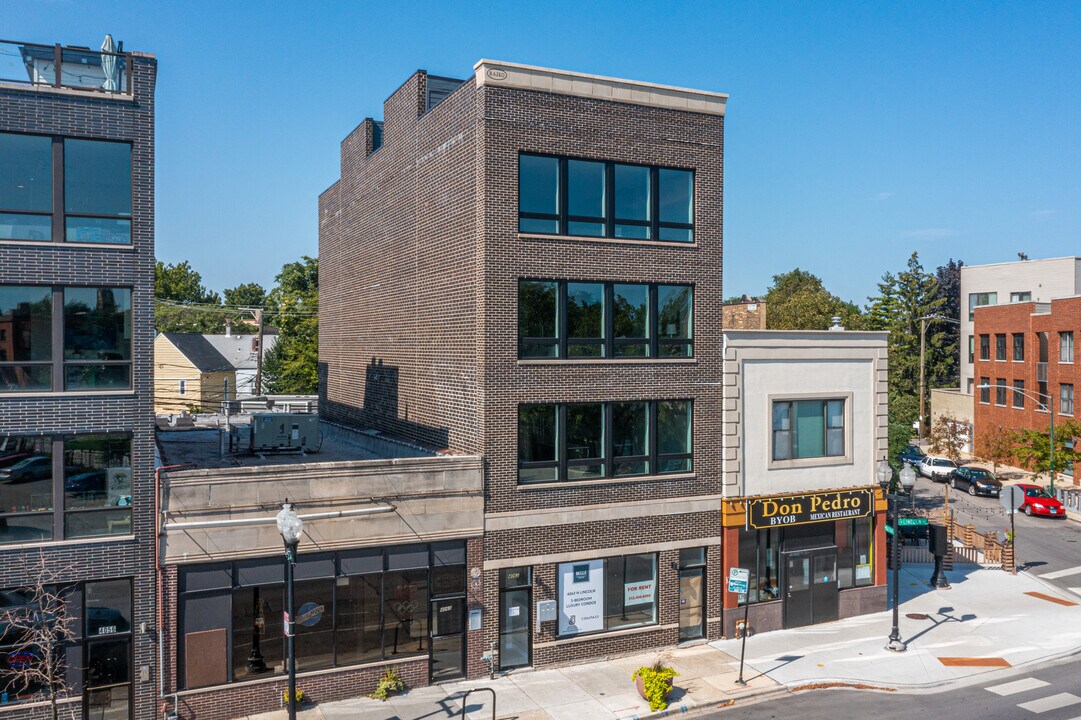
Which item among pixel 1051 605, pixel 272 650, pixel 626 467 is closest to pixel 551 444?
pixel 626 467

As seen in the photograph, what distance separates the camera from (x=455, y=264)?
74.4 ft

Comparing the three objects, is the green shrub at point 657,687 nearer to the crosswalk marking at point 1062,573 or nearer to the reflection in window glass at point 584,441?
the reflection in window glass at point 584,441

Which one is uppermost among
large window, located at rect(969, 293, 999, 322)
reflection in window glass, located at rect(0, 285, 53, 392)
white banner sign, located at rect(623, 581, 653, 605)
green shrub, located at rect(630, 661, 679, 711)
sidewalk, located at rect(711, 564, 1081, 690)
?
large window, located at rect(969, 293, 999, 322)

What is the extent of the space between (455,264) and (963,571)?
23.5 meters

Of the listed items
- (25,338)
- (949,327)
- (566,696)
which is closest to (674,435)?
(566,696)

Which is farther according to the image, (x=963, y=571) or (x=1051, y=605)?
(x=963, y=571)

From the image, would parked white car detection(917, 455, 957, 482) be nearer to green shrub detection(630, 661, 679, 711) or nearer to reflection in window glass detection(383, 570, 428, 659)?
green shrub detection(630, 661, 679, 711)

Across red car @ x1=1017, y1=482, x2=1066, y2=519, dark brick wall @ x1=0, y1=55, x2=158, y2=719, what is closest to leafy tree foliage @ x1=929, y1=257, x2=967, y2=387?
red car @ x1=1017, y1=482, x2=1066, y2=519

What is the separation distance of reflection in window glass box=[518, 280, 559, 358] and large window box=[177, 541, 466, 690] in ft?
17.6

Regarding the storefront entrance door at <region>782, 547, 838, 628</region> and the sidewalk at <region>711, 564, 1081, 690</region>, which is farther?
the storefront entrance door at <region>782, 547, 838, 628</region>

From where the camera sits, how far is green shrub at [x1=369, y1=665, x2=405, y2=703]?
1950cm

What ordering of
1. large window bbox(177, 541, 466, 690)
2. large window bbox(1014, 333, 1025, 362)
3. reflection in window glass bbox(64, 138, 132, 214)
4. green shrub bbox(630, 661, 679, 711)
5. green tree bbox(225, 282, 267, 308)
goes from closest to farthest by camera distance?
1. reflection in window glass bbox(64, 138, 132, 214)
2. large window bbox(177, 541, 466, 690)
3. green shrub bbox(630, 661, 679, 711)
4. large window bbox(1014, 333, 1025, 362)
5. green tree bbox(225, 282, 267, 308)

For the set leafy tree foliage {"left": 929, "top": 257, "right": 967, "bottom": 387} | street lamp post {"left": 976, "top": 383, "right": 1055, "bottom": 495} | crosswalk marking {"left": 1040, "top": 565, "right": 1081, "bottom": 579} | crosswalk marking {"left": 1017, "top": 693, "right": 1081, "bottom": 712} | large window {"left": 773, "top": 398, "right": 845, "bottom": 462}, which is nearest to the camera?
crosswalk marking {"left": 1017, "top": 693, "right": 1081, "bottom": 712}

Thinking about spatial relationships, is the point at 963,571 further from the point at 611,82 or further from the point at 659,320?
the point at 611,82
